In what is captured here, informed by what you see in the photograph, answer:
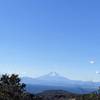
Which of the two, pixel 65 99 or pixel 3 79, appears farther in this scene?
pixel 65 99

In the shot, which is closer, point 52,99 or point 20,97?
point 20,97

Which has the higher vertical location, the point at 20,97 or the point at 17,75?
the point at 17,75

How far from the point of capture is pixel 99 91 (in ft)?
372

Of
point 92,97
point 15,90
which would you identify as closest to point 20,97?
point 15,90

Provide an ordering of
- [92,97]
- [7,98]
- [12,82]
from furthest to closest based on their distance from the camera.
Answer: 1. [92,97]
2. [12,82]
3. [7,98]

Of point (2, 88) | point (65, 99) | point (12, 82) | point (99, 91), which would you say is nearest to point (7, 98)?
point (2, 88)

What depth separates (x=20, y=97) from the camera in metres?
84.1

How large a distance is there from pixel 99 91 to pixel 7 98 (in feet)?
160

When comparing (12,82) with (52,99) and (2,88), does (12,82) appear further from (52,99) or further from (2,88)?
(52,99)

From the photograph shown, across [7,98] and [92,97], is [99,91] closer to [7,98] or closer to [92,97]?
[92,97]

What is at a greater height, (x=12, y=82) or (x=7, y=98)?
(x=12, y=82)

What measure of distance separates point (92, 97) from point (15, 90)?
3285 cm

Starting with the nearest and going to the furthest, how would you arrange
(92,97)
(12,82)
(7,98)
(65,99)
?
(7,98) < (12,82) < (92,97) < (65,99)

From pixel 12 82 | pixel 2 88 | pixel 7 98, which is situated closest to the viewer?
pixel 7 98
